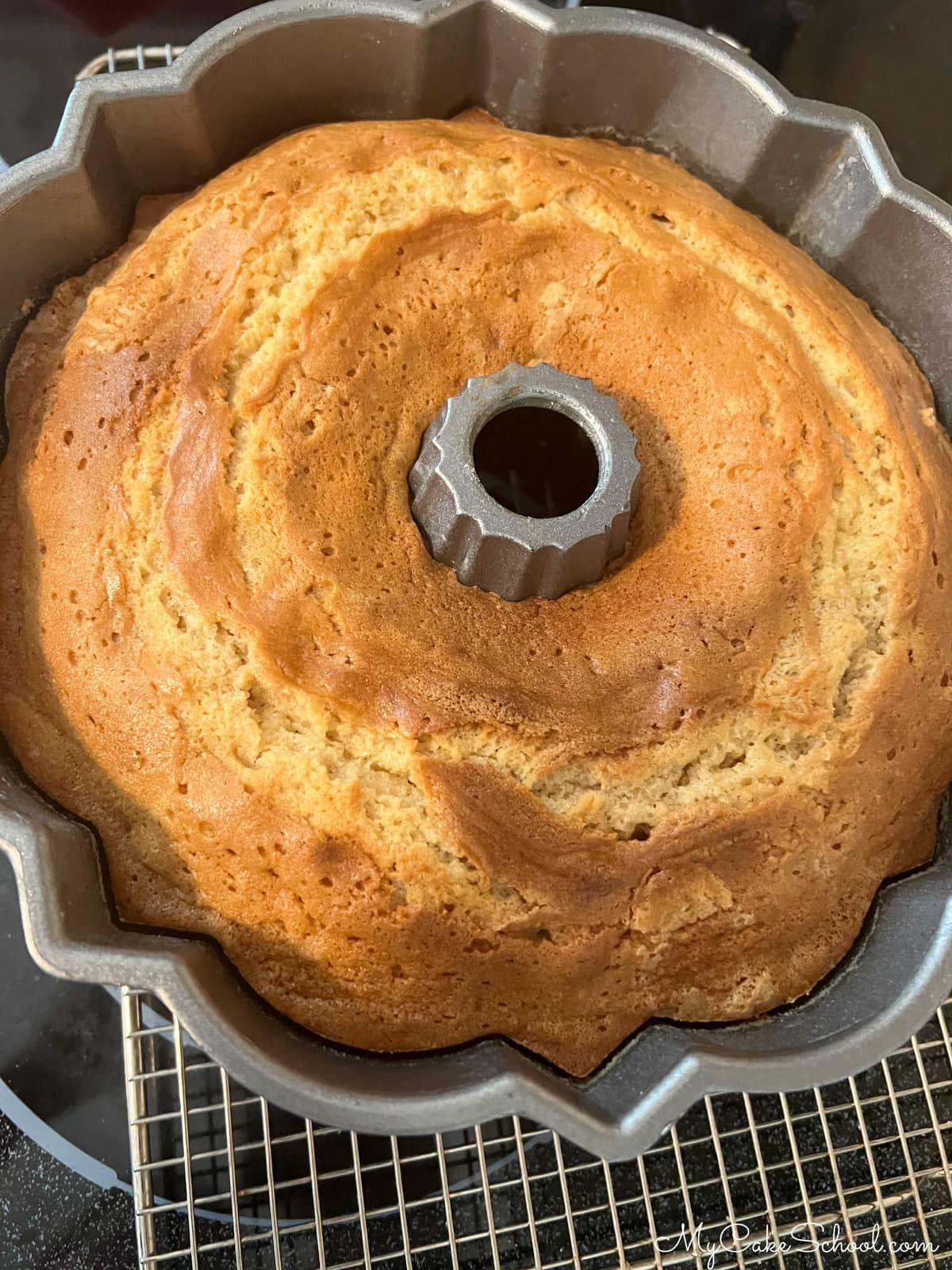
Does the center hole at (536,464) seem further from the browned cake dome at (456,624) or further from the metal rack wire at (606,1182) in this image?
the metal rack wire at (606,1182)

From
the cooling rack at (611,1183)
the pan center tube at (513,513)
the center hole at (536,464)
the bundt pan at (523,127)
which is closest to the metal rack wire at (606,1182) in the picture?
the cooling rack at (611,1183)

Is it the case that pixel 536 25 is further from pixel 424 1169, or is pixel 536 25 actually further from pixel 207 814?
pixel 424 1169

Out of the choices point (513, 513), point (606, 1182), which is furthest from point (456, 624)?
point (606, 1182)

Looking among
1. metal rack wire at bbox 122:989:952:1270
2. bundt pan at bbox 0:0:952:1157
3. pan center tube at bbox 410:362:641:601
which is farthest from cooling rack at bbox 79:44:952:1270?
pan center tube at bbox 410:362:641:601

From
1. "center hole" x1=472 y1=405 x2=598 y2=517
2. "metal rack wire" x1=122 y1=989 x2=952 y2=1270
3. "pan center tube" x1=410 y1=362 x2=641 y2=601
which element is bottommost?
"metal rack wire" x1=122 y1=989 x2=952 y2=1270

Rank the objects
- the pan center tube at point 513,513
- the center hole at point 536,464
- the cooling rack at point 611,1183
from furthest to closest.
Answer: the center hole at point 536,464, the cooling rack at point 611,1183, the pan center tube at point 513,513

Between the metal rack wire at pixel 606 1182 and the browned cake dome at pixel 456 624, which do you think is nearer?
the browned cake dome at pixel 456 624

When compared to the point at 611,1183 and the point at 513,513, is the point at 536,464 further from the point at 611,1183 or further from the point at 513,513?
the point at 611,1183

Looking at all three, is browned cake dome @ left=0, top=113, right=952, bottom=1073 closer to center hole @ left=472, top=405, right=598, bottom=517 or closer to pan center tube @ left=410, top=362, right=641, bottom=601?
pan center tube @ left=410, top=362, right=641, bottom=601
